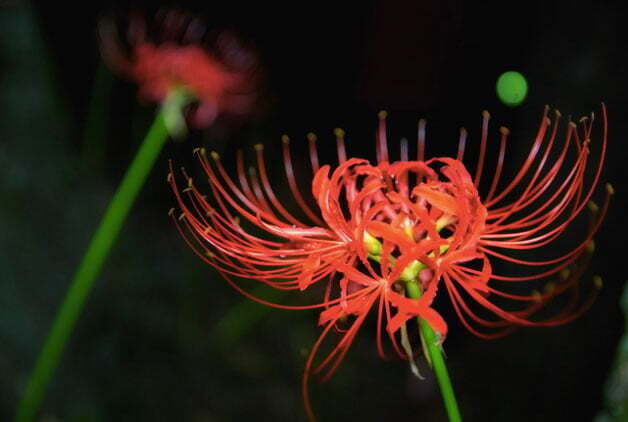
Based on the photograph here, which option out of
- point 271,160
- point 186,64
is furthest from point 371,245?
point 271,160

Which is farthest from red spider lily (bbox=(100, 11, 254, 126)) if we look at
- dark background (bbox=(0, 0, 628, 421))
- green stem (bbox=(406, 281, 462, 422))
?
green stem (bbox=(406, 281, 462, 422))

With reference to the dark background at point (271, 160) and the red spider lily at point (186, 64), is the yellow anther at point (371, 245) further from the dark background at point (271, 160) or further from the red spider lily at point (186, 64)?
the dark background at point (271, 160)

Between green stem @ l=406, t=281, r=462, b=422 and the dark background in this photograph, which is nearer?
green stem @ l=406, t=281, r=462, b=422

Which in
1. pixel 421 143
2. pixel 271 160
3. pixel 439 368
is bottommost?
pixel 439 368

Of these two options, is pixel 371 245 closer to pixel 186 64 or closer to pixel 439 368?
pixel 439 368

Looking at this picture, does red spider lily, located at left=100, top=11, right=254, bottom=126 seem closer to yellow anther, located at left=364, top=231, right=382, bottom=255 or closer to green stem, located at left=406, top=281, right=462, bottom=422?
yellow anther, located at left=364, top=231, right=382, bottom=255

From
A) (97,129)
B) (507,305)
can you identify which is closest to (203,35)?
(97,129)
